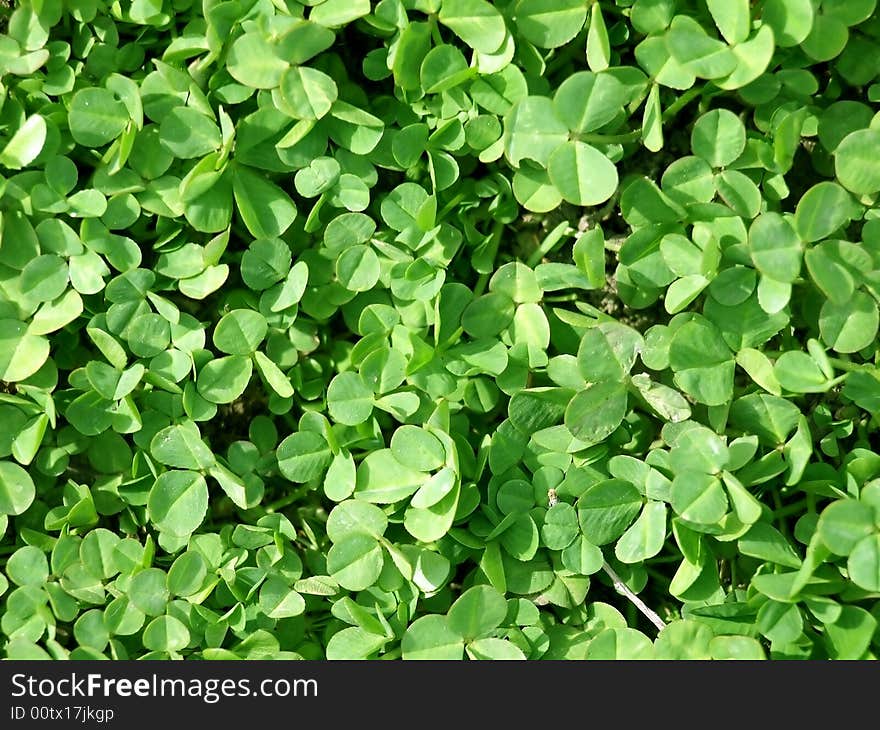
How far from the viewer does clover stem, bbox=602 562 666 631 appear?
1.60 m

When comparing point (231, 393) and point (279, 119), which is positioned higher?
point (279, 119)

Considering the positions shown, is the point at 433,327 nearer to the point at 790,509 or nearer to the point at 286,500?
the point at 286,500

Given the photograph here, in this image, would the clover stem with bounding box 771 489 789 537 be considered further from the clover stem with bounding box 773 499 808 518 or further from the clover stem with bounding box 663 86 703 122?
the clover stem with bounding box 663 86 703 122

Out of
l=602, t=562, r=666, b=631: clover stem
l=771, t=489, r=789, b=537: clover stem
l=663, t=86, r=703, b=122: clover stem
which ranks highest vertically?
l=663, t=86, r=703, b=122: clover stem

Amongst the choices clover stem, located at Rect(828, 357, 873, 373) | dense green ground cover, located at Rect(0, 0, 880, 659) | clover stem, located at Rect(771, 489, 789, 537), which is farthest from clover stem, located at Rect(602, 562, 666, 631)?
clover stem, located at Rect(828, 357, 873, 373)

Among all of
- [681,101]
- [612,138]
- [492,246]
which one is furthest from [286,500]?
[681,101]

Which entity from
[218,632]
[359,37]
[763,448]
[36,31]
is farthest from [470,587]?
[36,31]

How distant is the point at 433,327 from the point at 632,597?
0.59 m

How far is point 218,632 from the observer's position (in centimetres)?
160

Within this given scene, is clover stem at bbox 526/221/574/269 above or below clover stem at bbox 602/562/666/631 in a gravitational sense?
above

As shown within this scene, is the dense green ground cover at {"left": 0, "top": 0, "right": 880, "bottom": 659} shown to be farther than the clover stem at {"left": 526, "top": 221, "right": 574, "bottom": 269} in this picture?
No

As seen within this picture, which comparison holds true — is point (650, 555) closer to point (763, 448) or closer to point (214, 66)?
point (763, 448)

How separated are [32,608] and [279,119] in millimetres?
941

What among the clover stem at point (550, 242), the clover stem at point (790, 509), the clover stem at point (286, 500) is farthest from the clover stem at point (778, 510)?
the clover stem at point (286, 500)
